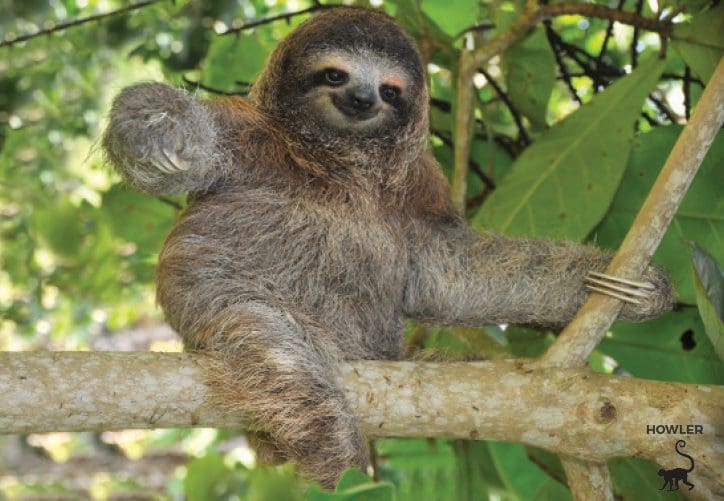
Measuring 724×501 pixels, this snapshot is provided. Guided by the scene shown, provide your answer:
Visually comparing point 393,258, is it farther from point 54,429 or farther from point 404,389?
point 54,429

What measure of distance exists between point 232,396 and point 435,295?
1.25 meters

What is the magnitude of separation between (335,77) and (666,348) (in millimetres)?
2047

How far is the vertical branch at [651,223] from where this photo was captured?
121 inches

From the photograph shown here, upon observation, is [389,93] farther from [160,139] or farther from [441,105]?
[441,105]

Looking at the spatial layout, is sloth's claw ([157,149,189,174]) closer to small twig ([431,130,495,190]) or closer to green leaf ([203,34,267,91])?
green leaf ([203,34,267,91])

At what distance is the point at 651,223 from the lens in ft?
10.2

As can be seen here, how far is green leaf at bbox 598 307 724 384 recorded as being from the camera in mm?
3693

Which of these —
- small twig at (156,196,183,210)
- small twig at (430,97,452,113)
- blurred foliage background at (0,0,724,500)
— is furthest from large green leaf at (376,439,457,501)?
small twig at (430,97,452,113)

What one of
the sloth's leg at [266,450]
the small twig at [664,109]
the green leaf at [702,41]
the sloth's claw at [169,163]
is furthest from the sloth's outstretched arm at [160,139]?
the small twig at [664,109]

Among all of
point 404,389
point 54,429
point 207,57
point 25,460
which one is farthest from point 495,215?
point 25,460

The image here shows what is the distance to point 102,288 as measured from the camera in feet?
16.9

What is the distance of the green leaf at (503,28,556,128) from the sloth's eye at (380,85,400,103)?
1.11m

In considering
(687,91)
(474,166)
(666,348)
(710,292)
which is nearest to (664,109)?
(687,91)

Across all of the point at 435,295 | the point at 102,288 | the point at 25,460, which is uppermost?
the point at 102,288
